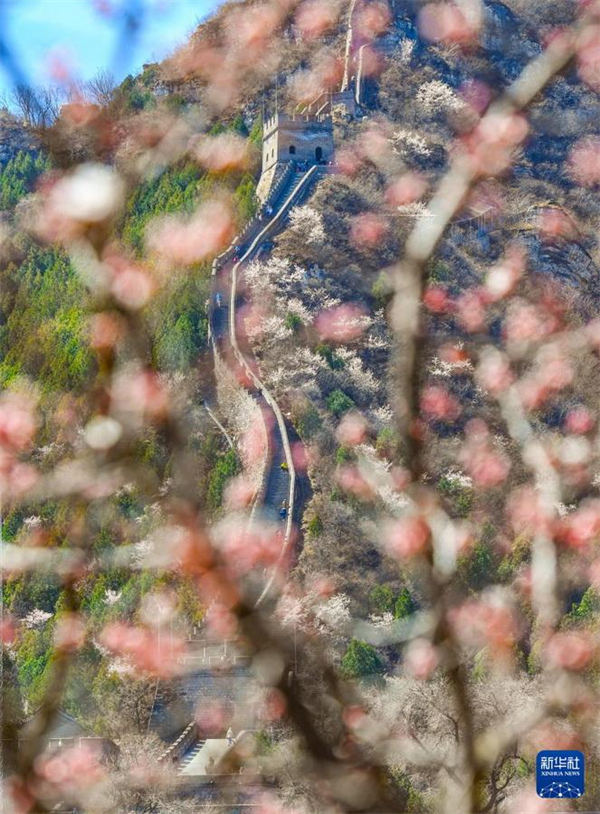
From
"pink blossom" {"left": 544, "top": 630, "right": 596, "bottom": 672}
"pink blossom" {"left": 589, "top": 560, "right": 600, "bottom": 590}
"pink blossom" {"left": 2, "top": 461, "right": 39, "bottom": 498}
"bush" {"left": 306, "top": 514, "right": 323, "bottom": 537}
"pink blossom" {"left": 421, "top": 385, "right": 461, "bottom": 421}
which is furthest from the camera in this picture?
"pink blossom" {"left": 421, "top": 385, "right": 461, "bottom": 421}

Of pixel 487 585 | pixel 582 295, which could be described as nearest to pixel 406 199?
pixel 582 295

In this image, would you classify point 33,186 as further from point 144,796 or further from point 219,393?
point 144,796

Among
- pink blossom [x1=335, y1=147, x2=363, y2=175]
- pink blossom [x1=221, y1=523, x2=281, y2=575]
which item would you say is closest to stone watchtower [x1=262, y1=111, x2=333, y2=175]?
pink blossom [x1=335, y1=147, x2=363, y2=175]

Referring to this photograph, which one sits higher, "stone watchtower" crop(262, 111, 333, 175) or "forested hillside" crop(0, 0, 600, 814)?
"stone watchtower" crop(262, 111, 333, 175)

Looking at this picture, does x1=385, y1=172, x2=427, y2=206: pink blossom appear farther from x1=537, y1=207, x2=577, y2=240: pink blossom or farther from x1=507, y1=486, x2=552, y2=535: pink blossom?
x1=507, y1=486, x2=552, y2=535: pink blossom

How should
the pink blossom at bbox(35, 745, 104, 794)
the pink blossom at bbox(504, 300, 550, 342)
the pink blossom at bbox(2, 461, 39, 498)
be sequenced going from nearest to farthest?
the pink blossom at bbox(35, 745, 104, 794) → the pink blossom at bbox(2, 461, 39, 498) → the pink blossom at bbox(504, 300, 550, 342)

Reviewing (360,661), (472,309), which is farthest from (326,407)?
(360,661)
